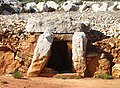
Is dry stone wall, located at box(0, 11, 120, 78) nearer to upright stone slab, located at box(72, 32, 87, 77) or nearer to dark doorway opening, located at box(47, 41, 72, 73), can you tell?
upright stone slab, located at box(72, 32, 87, 77)

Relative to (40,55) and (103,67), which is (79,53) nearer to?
(103,67)

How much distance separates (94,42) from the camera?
49.9 feet

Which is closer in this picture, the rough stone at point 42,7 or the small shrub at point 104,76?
the small shrub at point 104,76

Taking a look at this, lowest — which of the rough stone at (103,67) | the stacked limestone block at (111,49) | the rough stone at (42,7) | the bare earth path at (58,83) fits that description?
the bare earth path at (58,83)

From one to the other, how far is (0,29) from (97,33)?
3724 mm

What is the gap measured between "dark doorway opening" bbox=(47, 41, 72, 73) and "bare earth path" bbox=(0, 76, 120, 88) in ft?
6.64

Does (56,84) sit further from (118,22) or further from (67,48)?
(118,22)

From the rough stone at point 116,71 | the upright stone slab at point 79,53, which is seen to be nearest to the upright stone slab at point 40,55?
the upright stone slab at point 79,53

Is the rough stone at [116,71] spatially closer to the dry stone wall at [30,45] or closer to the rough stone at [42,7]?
the dry stone wall at [30,45]

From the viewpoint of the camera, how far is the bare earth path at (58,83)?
11409 mm

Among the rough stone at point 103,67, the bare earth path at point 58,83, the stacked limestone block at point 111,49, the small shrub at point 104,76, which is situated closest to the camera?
the bare earth path at point 58,83

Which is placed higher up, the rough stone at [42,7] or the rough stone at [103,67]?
the rough stone at [42,7]

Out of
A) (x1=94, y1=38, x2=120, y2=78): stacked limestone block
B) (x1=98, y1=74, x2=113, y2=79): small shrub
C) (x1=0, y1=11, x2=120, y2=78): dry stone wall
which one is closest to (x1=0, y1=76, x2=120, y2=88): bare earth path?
(x1=98, y1=74, x2=113, y2=79): small shrub

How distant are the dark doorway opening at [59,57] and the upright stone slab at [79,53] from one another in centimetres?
100
